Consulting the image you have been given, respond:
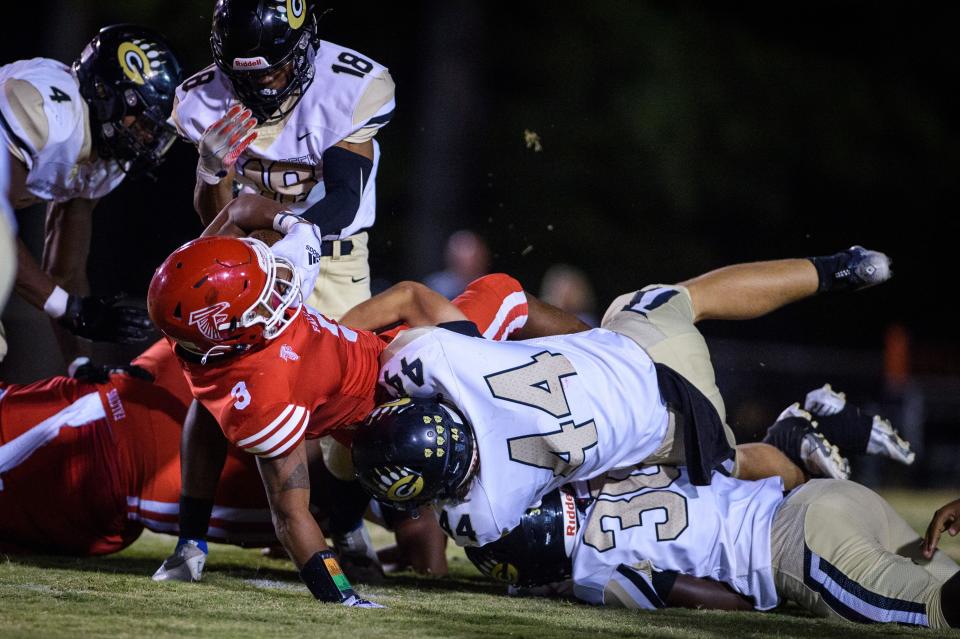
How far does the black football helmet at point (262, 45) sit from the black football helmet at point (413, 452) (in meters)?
1.42

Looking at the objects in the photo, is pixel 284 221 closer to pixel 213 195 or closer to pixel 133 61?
pixel 213 195

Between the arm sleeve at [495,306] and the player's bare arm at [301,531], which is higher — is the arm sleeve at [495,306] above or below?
above

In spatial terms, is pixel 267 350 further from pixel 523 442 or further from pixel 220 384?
pixel 523 442

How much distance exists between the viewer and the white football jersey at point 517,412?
3.32m

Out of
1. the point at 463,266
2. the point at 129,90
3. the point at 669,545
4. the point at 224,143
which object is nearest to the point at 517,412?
the point at 669,545

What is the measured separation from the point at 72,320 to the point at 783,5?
431 inches

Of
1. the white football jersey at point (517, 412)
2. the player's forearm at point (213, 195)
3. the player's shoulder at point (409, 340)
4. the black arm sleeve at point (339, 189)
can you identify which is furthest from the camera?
the player's forearm at point (213, 195)

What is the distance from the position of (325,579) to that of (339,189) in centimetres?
146

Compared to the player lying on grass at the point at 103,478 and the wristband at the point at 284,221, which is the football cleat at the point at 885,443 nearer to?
the player lying on grass at the point at 103,478

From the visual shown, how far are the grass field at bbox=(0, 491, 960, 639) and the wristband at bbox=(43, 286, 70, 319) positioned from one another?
0.98 metres

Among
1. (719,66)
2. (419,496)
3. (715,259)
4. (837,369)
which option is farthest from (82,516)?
(719,66)

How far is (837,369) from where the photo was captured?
10.3m

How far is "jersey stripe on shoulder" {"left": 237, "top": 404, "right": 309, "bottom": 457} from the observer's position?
126 inches

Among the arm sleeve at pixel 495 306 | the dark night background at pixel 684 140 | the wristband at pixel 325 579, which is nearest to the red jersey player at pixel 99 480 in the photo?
the wristband at pixel 325 579
